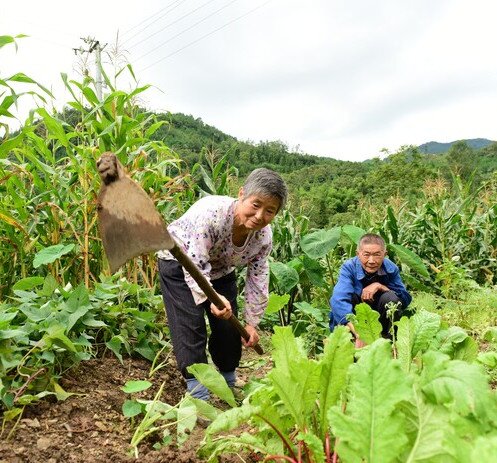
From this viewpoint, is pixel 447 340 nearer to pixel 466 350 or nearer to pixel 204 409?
pixel 466 350

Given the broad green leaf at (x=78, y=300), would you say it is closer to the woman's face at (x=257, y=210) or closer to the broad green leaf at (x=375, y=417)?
the woman's face at (x=257, y=210)

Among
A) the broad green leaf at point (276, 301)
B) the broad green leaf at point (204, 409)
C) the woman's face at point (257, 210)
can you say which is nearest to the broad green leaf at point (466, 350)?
the broad green leaf at point (204, 409)

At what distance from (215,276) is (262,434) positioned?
1.23 metres

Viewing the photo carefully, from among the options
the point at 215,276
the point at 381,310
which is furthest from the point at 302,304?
the point at 215,276

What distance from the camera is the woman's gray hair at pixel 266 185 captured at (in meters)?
2.10

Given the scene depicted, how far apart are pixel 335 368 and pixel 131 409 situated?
3.08 ft

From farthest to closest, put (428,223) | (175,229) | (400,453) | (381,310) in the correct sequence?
1. (428,223)
2. (381,310)
3. (175,229)
4. (400,453)

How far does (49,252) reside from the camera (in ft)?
8.13

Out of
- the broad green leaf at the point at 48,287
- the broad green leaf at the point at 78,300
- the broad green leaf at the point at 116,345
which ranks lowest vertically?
the broad green leaf at the point at 116,345

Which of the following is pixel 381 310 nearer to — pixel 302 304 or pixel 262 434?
pixel 302 304

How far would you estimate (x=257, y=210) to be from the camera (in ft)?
7.01

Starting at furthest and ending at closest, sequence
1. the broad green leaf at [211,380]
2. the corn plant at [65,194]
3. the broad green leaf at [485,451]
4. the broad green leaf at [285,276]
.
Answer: the broad green leaf at [285,276] → the corn plant at [65,194] → the broad green leaf at [211,380] → the broad green leaf at [485,451]

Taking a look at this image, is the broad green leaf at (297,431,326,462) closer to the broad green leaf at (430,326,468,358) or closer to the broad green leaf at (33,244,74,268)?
the broad green leaf at (430,326,468,358)

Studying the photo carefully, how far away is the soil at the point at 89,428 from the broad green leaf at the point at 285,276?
1.49m
